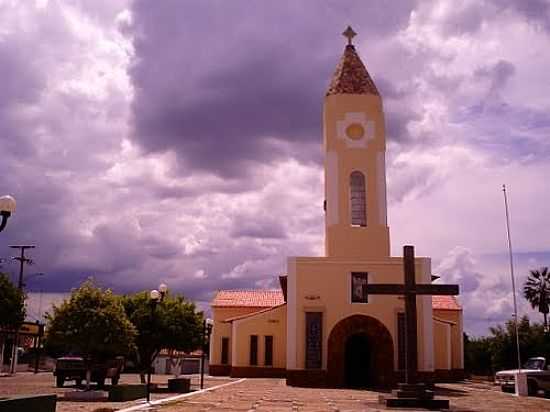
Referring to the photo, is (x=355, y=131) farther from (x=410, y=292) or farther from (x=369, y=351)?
(x=410, y=292)

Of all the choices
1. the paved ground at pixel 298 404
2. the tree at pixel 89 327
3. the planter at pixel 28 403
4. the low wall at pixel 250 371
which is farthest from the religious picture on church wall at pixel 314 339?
the planter at pixel 28 403

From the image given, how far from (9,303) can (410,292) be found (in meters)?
18.7

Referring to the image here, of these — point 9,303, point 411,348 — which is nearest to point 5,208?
point 411,348

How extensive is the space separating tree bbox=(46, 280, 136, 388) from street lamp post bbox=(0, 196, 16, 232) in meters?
11.0

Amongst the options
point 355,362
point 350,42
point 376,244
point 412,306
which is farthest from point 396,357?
point 350,42

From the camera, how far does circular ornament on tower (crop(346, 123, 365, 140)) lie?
118ft

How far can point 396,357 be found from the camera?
1278 inches

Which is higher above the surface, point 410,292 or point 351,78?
point 351,78

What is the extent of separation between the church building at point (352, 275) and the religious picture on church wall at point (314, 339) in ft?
0.16

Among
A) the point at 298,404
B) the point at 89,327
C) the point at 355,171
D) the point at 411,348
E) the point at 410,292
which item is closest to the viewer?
the point at 411,348

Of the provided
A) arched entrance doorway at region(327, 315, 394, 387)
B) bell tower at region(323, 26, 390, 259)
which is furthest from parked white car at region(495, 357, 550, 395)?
bell tower at region(323, 26, 390, 259)

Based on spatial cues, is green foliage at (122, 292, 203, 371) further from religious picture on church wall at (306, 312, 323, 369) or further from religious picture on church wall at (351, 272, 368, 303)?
religious picture on church wall at (351, 272, 368, 303)

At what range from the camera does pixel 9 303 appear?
1179 inches

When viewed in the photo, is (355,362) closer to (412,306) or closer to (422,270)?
(422,270)
